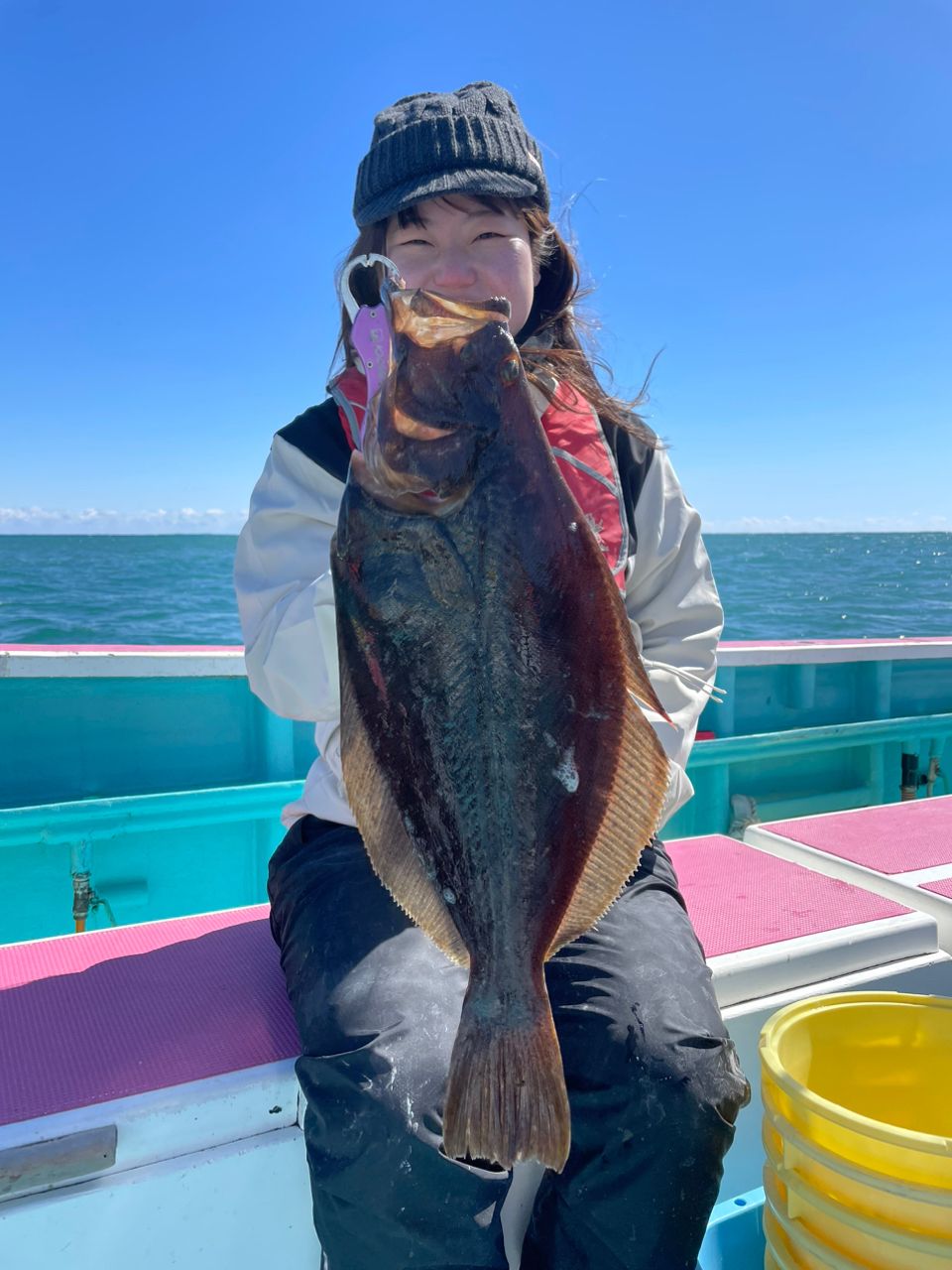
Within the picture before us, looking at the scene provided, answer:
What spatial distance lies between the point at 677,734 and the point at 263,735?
3.32m

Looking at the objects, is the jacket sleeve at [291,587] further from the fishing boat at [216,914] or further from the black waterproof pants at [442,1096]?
the fishing boat at [216,914]

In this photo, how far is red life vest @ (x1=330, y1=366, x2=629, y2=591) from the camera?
7.78 ft

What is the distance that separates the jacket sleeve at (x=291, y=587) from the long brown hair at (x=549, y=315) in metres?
0.41

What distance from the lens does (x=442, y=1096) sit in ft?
5.66

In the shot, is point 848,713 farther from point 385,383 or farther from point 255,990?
point 385,383

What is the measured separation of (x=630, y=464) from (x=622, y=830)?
1.35 m

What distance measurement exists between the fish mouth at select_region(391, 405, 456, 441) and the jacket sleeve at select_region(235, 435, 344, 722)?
43cm

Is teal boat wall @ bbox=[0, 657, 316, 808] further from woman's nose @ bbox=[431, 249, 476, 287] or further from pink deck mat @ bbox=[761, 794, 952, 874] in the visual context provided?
woman's nose @ bbox=[431, 249, 476, 287]

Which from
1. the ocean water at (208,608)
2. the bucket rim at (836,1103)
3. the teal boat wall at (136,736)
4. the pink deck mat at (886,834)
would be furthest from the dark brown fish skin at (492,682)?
the ocean water at (208,608)

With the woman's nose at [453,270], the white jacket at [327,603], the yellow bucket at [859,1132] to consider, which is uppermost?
the woman's nose at [453,270]

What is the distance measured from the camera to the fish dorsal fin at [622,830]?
1.58 m

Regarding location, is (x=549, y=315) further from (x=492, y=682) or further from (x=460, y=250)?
(x=492, y=682)

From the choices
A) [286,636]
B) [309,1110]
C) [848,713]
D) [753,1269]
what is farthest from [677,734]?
[848,713]

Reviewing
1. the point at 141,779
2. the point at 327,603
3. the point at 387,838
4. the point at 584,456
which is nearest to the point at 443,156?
the point at 584,456
